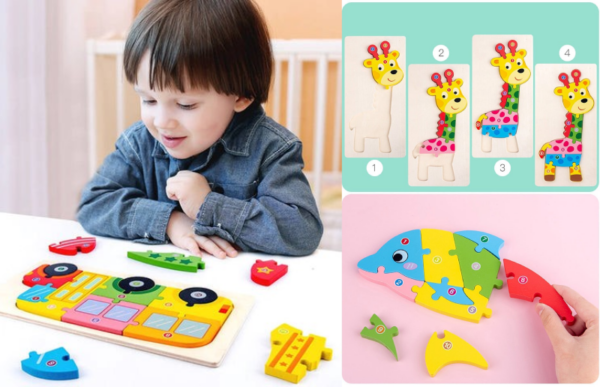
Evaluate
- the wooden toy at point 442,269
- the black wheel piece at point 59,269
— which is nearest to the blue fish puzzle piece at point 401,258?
the wooden toy at point 442,269

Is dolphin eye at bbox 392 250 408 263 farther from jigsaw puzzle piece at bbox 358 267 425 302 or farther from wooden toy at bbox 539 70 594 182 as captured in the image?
wooden toy at bbox 539 70 594 182

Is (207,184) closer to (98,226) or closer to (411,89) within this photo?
(98,226)

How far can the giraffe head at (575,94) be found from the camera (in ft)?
2.47

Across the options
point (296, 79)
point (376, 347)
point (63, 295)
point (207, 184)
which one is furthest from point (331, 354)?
point (296, 79)

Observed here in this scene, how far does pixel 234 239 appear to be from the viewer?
30.0 inches

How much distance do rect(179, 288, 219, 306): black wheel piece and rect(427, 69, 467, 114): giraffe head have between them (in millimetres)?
434

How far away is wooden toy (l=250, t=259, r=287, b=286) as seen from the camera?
644mm

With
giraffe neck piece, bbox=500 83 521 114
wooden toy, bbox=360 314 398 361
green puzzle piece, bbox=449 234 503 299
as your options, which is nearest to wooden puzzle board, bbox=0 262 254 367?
wooden toy, bbox=360 314 398 361

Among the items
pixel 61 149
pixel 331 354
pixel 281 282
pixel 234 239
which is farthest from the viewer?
pixel 61 149

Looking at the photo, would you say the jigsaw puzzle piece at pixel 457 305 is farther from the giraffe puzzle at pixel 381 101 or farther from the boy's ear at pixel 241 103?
the boy's ear at pixel 241 103

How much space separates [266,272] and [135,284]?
0.15 meters

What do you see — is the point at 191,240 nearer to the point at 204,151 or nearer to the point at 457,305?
the point at 204,151

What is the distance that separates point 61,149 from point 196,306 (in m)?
1.03

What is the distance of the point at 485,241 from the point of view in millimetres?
707
